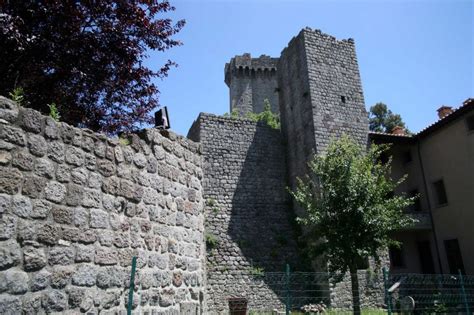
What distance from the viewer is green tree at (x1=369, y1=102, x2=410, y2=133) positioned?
34656 millimetres

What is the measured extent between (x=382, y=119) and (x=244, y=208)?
22.0 metres

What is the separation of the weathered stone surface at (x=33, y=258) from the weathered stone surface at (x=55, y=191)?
528 millimetres

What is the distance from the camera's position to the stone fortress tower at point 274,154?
55.9 ft

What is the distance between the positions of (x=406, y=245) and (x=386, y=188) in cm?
788

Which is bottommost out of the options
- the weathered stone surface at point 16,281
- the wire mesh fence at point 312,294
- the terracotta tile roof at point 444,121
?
the wire mesh fence at point 312,294

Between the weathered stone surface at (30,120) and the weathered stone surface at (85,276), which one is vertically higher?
the weathered stone surface at (30,120)

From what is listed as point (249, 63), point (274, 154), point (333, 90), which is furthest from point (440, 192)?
point (249, 63)

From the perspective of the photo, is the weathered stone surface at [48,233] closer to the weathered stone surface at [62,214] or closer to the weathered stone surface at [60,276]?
the weathered stone surface at [62,214]

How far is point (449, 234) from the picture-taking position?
59.4 ft

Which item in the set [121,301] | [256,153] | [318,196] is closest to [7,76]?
[121,301]

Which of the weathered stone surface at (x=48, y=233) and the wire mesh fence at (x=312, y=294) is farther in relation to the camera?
the wire mesh fence at (x=312, y=294)

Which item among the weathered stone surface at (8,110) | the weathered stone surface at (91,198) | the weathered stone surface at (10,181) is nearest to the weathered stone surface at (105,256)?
the weathered stone surface at (91,198)

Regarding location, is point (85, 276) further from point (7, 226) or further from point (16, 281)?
point (7, 226)

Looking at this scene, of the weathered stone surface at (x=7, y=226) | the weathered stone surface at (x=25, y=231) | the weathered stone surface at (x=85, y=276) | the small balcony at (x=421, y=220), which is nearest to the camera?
the weathered stone surface at (x=7, y=226)
